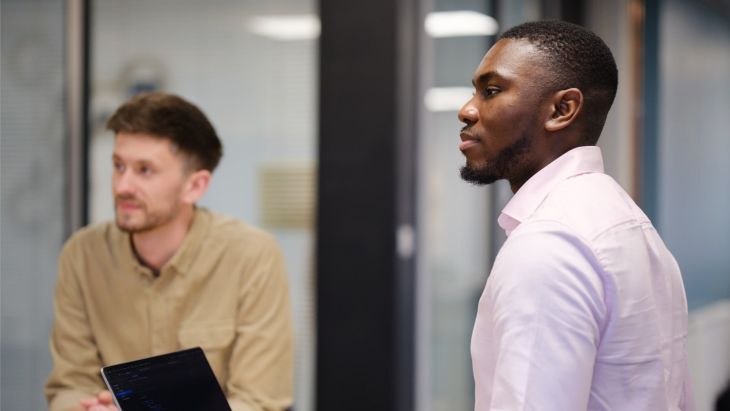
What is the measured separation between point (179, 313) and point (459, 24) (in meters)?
2.51

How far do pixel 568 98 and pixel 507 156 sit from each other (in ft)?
0.40

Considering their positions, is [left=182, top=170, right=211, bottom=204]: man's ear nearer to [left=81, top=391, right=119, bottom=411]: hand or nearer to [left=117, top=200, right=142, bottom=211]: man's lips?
[left=117, top=200, right=142, bottom=211]: man's lips

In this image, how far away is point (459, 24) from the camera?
13.8ft

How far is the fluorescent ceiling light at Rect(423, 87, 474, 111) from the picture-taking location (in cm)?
395

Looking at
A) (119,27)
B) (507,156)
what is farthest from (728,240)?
(507,156)

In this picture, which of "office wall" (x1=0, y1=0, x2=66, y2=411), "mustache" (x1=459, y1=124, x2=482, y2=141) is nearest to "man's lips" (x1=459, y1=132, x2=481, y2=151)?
"mustache" (x1=459, y1=124, x2=482, y2=141)

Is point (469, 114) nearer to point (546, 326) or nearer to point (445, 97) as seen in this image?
point (546, 326)

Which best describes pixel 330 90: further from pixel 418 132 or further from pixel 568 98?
pixel 568 98

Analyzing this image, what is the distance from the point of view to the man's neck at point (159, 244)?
84.4 inches

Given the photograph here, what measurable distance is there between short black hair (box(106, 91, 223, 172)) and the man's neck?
15 centimetres

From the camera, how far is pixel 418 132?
3.78m

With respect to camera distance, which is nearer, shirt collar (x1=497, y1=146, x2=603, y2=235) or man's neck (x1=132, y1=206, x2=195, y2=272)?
shirt collar (x1=497, y1=146, x2=603, y2=235)

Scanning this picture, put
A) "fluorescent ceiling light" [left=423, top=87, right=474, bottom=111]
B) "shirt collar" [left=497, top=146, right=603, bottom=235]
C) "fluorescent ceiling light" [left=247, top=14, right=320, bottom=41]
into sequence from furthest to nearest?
1. "fluorescent ceiling light" [left=423, top=87, right=474, bottom=111]
2. "fluorescent ceiling light" [left=247, top=14, right=320, bottom=41]
3. "shirt collar" [left=497, top=146, right=603, bottom=235]

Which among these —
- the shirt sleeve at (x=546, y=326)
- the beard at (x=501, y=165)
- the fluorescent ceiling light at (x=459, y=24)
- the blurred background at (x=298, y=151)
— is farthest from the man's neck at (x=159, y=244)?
the fluorescent ceiling light at (x=459, y=24)
